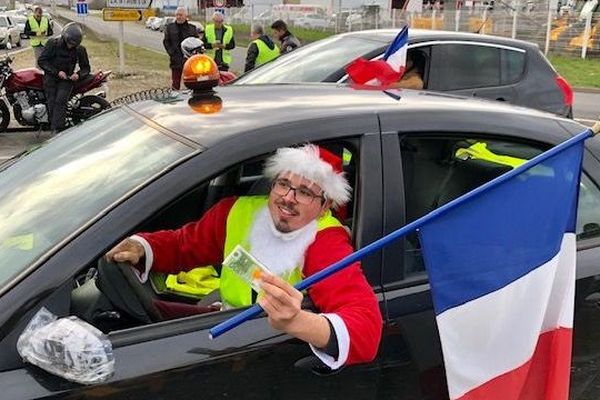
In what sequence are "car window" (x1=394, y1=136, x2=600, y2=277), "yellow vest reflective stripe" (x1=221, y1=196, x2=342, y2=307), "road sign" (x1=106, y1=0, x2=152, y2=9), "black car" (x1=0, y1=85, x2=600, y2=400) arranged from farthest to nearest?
"road sign" (x1=106, y1=0, x2=152, y2=9) < "car window" (x1=394, y1=136, x2=600, y2=277) < "yellow vest reflective stripe" (x1=221, y1=196, x2=342, y2=307) < "black car" (x1=0, y1=85, x2=600, y2=400)

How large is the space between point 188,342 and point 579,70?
68.3 feet

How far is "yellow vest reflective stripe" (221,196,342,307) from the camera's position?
7.22ft

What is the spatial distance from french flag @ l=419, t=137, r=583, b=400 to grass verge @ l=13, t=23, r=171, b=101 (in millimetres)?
12438

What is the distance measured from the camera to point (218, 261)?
259cm

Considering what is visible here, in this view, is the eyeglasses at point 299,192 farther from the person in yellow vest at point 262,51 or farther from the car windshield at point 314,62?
the person in yellow vest at point 262,51

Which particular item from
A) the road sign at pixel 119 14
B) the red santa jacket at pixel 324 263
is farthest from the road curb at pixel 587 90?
the red santa jacket at pixel 324 263

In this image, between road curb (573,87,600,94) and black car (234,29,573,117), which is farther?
road curb (573,87,600,94)

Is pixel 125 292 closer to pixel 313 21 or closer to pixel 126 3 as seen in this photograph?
pixel 126 3

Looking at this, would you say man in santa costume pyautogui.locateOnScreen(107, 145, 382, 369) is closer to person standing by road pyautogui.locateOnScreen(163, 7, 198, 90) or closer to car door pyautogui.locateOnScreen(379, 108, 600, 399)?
car door pyautogui.locateOnScreen(379, 108, 600, 399)

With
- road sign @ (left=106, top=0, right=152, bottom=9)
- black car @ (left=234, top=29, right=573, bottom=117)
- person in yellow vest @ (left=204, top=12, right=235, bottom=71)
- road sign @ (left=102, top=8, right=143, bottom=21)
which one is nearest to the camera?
black car @ (left=234, top=29, right=573, bottom=117)

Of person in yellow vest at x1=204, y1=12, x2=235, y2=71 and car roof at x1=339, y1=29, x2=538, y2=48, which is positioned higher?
car roof at x1=339, y1=29, x2=538, y2=48

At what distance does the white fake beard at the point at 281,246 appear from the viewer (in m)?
2.21

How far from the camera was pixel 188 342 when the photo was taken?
187cm

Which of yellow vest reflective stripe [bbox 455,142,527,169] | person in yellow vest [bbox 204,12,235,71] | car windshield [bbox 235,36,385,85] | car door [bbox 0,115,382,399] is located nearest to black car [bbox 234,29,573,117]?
car windshield [bbox 235,36,385,85]
